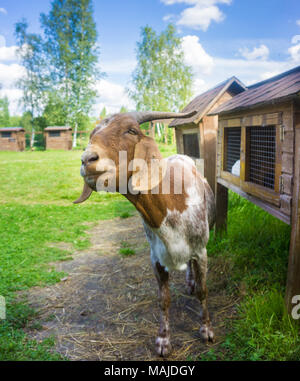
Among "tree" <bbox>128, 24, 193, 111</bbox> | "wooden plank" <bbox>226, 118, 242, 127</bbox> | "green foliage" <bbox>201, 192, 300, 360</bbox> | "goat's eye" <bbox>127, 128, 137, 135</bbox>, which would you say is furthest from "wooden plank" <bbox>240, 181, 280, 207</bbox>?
"tree" <bbox>128, 24, 193, 111</bbox>

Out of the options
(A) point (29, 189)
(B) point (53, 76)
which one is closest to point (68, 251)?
(A) point (29, 189)

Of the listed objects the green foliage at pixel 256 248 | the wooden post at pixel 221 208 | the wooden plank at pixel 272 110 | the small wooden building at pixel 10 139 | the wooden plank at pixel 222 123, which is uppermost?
the small wooden building at pixel 10 139

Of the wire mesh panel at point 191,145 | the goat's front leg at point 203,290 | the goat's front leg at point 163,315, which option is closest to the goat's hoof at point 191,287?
the goat's front leg at point 203,290

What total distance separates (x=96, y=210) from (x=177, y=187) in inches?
216

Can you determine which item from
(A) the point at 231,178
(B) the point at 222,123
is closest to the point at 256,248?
(A) the point at 231,178

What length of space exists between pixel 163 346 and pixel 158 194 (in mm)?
1408

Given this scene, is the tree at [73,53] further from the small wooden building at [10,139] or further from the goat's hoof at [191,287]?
the goat's hoof at [191,287]

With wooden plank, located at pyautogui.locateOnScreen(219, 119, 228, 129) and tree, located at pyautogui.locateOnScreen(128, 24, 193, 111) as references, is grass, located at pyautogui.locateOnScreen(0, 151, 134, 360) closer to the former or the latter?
wooden plank, located at pyautogui.locateOnScreen(219, 119, 228, 129)

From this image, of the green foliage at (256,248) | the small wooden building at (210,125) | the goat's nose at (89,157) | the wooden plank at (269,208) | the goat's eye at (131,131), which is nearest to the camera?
the goat's nose at (89,157)

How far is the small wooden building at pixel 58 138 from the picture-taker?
91.7ft

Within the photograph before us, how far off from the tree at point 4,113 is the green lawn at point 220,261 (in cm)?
4796

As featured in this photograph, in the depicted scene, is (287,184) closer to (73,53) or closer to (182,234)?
(182,234)

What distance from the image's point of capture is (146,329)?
3.07m

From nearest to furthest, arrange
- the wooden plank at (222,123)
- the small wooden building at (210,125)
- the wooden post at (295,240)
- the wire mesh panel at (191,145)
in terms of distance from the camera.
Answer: the wooden post at (295,240), the wooden plank at (222,123), the small wooden building at (210,125), the wire mesh panel at (191,145)
